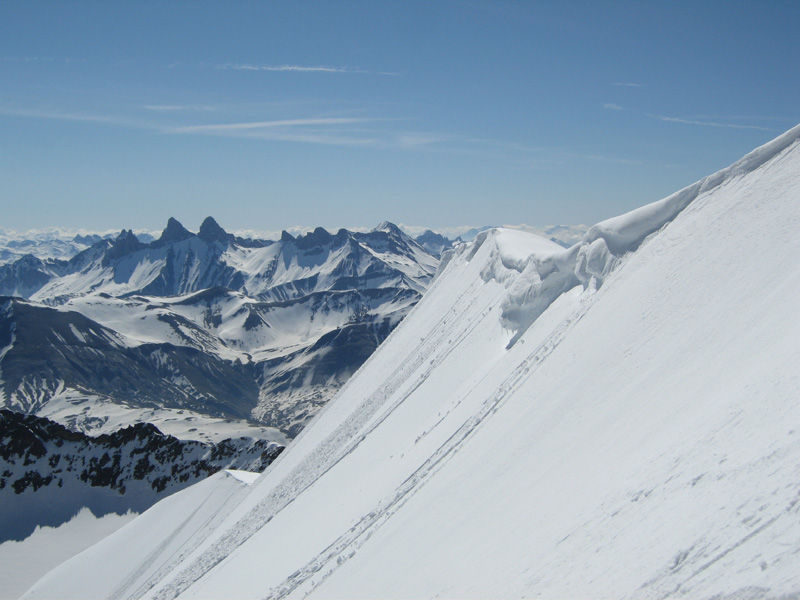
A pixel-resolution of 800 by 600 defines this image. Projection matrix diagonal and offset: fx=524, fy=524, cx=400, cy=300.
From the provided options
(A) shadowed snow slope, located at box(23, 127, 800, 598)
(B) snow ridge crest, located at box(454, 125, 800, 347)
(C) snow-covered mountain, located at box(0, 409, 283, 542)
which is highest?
(C) snow-covered mountain, located at box(0, 409, 283, 542)

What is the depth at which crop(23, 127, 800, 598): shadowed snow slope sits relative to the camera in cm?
1087

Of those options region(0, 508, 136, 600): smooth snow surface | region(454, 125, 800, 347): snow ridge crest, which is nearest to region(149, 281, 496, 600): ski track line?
region(454, 125, 800, 347): snow ridge crest

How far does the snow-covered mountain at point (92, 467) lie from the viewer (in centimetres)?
9181

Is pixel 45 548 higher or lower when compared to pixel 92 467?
lower

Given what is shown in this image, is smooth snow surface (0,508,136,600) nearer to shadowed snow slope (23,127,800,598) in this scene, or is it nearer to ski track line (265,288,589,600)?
shadowed snow slope (23,127,800,598)

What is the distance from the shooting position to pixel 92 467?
327 feet

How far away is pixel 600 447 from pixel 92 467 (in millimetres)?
109098

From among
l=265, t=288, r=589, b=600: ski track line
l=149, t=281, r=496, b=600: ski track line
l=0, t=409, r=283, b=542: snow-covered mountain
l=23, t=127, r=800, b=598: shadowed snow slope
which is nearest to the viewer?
l=23, t=127, r=800, b=598: shadowed snow slope

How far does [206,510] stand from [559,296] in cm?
4926

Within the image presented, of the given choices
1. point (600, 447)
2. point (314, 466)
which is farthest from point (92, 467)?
point (600, 447)

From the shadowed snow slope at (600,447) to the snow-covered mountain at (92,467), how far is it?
208 ft

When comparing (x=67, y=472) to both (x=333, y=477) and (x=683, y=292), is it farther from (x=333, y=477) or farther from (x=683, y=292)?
(x=683, y=292)

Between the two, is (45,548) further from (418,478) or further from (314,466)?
(418,478)

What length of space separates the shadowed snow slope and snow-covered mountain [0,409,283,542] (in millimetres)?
63287
